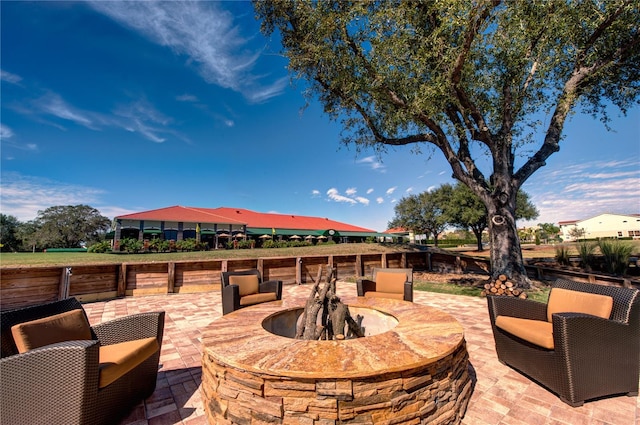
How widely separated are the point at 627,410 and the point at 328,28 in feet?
28.1

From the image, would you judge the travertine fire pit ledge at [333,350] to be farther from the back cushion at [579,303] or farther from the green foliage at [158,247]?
the green foliage at [158,247]

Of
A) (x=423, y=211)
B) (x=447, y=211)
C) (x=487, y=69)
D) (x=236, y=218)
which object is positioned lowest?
(x=447, y=211)

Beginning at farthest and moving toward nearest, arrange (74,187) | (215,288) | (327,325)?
1. (74,187)
2. (215,288)
3. (327,325)

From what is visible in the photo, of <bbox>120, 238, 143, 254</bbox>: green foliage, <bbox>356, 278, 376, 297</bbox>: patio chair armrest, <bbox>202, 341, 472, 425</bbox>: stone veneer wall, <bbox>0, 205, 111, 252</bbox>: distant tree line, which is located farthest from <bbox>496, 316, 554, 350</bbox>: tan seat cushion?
<bbox>0, 205, 111, 252</bbox>: distant tree line

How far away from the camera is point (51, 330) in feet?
6.63

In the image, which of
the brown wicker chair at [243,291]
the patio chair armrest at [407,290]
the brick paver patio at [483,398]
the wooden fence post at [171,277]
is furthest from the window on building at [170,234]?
the patio chair armrest at [407,290]

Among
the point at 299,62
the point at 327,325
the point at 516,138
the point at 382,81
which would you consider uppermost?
the point at 299,62

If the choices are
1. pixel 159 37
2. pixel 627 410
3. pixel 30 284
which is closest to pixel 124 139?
pixel 159 37

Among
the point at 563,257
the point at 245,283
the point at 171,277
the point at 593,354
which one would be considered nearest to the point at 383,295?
the point at 245,283

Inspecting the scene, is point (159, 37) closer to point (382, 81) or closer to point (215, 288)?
point (382, 81)

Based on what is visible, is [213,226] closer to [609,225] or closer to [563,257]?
[563,257]

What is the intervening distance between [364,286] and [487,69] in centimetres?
677

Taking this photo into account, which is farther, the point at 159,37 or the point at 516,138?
the point at 159,37

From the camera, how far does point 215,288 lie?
7.83m
